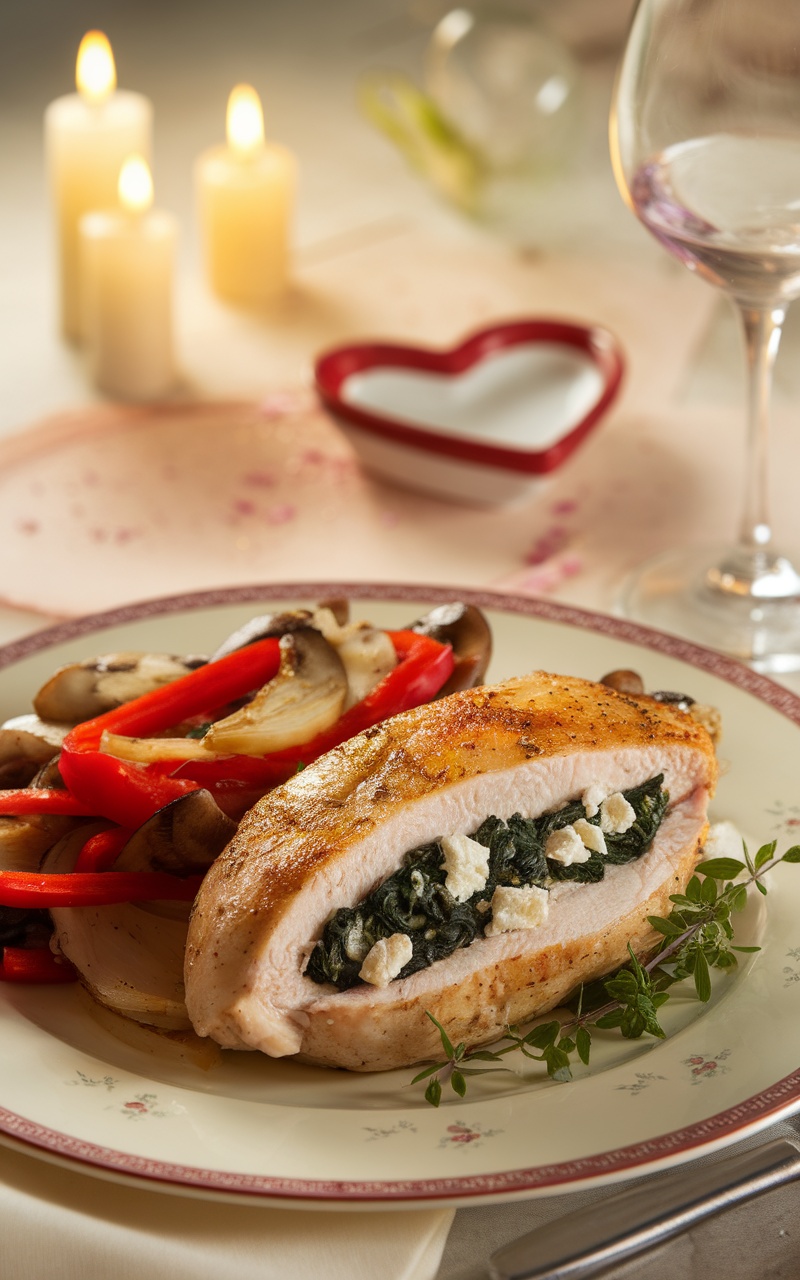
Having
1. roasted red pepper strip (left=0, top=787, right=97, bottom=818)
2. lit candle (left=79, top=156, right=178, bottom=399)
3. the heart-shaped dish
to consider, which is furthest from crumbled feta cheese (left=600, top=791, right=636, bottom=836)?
lit candle (left=79, top=156, right=178, bottom=399)

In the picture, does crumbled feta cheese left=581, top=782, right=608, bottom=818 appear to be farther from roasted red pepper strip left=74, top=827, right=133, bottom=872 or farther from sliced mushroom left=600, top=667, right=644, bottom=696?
roasted red pepper strip left=74, top=827, right=133, bottom=872

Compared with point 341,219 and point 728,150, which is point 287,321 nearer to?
point 341,219

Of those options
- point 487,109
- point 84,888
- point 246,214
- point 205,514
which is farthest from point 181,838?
point 487,109

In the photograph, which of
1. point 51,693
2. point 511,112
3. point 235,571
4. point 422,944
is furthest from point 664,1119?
point 511,112

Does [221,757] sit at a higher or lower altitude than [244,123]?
lower

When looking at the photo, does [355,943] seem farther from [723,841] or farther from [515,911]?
[723,841]

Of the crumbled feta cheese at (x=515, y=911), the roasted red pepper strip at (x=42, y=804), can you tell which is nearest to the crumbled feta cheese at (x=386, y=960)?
the crumbled feta cheese at (x=515, y=911)
